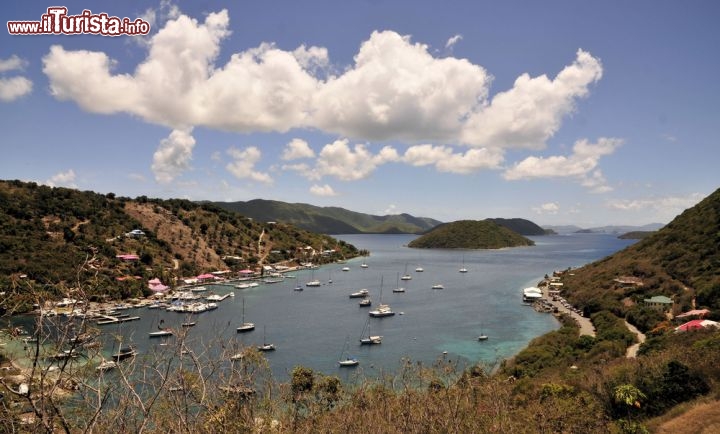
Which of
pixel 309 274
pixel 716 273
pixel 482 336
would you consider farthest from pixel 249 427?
pixel 309 274

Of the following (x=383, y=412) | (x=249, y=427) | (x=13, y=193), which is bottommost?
(x=383, y=412)

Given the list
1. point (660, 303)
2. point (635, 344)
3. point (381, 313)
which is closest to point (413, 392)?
point (635, 344)

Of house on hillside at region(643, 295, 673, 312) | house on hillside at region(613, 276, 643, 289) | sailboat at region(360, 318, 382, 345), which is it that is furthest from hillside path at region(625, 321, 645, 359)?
sailboat at region(360, 318, 382, 345)

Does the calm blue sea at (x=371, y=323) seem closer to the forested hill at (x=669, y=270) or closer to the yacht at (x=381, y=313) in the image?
the yacht at (x=381, y=313)

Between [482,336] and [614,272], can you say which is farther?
[614,272]

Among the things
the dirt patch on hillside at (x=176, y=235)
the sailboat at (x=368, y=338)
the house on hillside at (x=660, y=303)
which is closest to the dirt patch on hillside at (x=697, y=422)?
the sailboat at (x=368, y=338)

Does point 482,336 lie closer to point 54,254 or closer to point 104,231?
point 54,254
